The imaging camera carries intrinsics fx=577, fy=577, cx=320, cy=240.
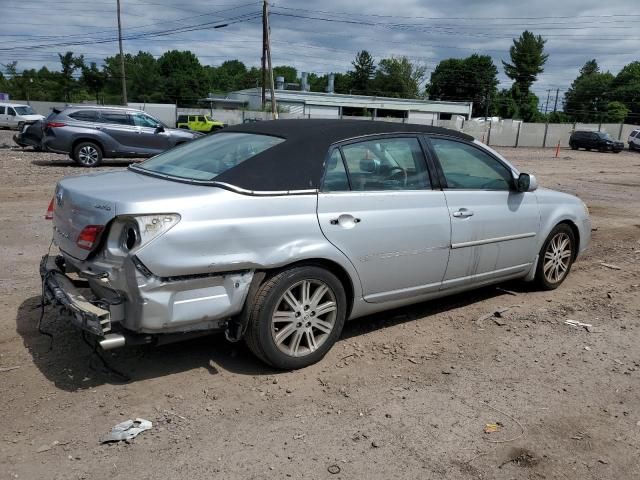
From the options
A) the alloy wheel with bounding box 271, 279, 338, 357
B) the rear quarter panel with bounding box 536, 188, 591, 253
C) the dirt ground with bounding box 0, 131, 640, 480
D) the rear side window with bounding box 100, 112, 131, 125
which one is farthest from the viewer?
the rear side window with bounding box 100, 112, 131, 125

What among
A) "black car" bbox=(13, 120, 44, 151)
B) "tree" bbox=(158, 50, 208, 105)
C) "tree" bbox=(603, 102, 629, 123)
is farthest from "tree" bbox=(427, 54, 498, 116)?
"black car" bbox=(13, 120, 44, 151)

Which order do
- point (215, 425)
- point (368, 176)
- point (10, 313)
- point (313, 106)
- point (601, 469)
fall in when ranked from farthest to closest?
point (313, 106), point (10, 313), point (368, 176), point (215, 425), point (601, 469)

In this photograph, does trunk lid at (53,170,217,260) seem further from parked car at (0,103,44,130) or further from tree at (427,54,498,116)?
tree at (427,54,498,116)

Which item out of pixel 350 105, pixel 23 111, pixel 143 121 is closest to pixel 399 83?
pixel 350 105

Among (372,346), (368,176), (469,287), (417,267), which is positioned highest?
(368,176)

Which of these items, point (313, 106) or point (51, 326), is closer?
point (51, 326)

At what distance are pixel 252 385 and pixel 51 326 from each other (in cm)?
178

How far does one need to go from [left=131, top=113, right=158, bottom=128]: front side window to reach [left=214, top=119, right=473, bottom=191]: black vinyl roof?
13.0 m

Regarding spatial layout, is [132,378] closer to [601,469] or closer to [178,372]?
[178,372]

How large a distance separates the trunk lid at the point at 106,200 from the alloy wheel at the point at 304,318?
870mm

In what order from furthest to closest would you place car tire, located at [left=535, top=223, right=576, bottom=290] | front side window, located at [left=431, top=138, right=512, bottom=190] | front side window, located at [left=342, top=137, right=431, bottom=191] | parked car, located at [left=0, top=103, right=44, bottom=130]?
parked car, located at [left=0, top=103, right=44, bottom=130] < car tire, located at [left=535, top=223, right=576, bottom=290] < front side window, located at [left=431, top=138, right=512, bottom=190] < front side window, located at [left=342, top=137, right=431, bottom=191]

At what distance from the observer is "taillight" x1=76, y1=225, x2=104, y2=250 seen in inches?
132

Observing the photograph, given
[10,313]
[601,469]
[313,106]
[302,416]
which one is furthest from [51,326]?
[313,106]

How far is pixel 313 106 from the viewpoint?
70500 millimetres
